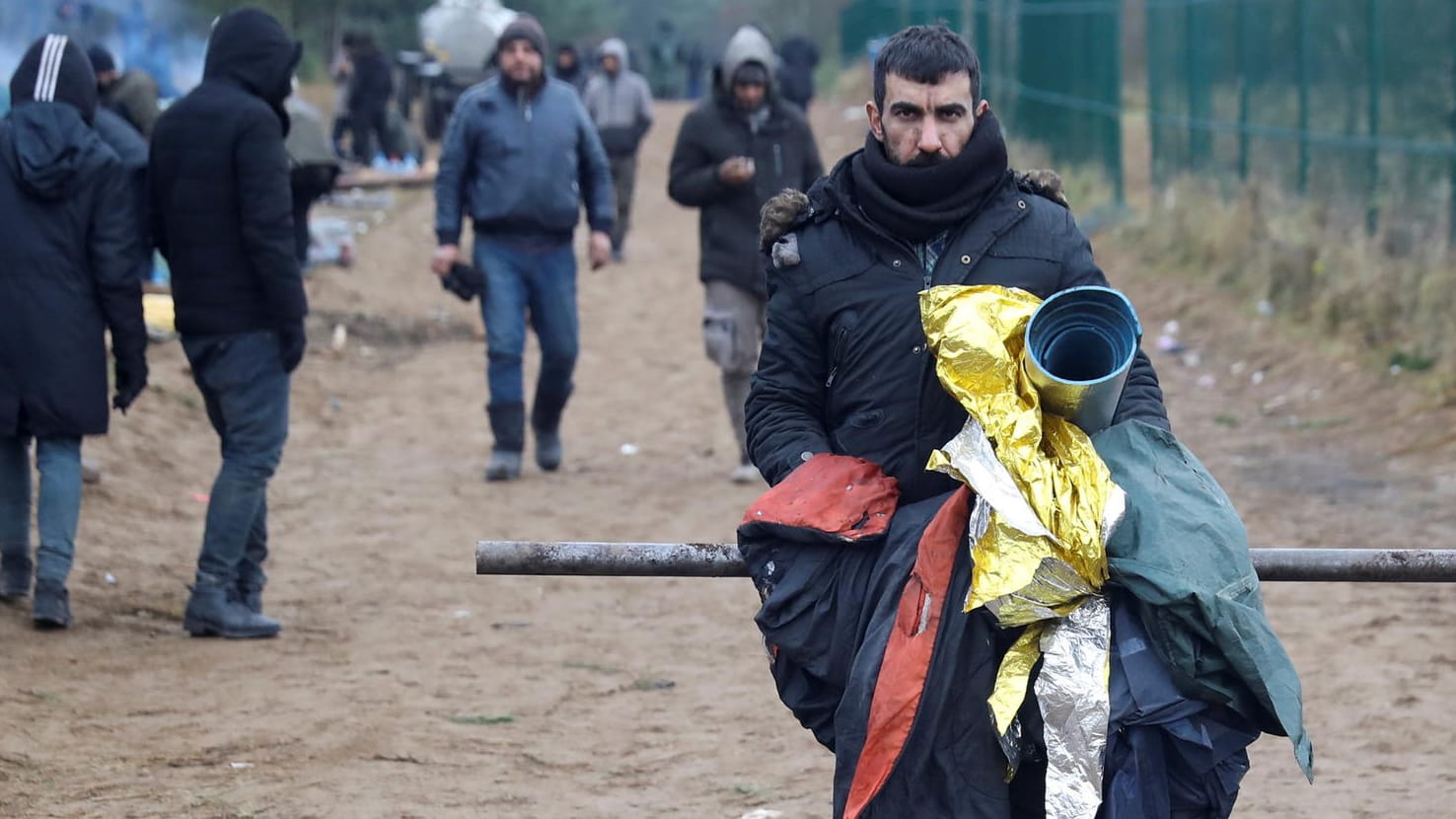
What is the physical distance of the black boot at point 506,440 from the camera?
891cm

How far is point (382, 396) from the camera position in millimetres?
11586

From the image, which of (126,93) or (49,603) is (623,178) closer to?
(126,93)

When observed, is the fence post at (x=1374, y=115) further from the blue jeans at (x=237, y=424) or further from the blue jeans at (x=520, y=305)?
the blue jeans at (x=237, y=424)

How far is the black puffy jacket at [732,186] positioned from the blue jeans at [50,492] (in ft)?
10.1

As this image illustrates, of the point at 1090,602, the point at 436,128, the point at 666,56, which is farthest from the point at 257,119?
the point at 666,56

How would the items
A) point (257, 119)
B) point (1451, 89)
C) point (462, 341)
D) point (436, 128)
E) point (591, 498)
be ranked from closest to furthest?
point (257, 119), point (591, 498), point (1451, 89), point (462, 341), point (436, 128)

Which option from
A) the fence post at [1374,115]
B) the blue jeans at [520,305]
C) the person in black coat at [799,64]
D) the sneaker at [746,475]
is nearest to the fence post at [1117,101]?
the fence post at [1374,115]

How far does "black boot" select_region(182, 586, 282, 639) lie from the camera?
6.40 m

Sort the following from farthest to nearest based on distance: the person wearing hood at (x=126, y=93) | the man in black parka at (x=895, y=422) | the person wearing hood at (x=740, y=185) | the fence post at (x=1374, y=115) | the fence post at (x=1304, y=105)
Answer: the fence post at (x=1304, y=105)
the fence post at (x=1374, y=115)
the person wearing hood at (x=126, y=93)
the person wearing hood at (x=740, y=185)
the man in black parka at (x=895, y=422)

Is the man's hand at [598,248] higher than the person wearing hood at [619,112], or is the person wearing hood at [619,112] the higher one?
the man's hand at [598,248]

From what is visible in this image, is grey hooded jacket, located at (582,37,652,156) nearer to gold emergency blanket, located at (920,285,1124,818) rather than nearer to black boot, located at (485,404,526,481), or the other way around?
black boot, located at (485,404,526,481)

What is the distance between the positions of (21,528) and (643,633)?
2.18m

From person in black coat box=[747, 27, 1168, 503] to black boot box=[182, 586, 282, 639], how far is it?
3639 millimetres

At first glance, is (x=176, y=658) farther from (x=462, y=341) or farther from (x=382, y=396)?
(x=462, y=341)
